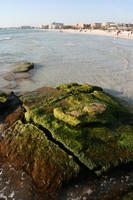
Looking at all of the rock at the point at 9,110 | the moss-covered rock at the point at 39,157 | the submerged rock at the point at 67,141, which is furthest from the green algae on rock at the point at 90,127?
the rock at the point at 9,110

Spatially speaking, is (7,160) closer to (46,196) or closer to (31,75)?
(46,196)

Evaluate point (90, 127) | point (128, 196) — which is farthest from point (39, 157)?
point (128, 196)

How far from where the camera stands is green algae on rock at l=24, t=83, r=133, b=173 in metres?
5.50

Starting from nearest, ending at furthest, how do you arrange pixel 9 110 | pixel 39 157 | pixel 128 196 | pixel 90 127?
pixel 128 196 → pixel 39 157 → pixel 90 127 → pixel 9 110

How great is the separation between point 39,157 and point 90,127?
1500mm

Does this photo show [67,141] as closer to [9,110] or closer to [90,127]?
[90,127]

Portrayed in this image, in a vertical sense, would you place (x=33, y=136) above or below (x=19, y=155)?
above

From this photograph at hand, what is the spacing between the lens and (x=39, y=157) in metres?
5.68

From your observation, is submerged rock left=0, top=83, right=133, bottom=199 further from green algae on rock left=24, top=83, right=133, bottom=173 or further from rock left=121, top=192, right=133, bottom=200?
rock left=121, top=192, right=133, bottom=200

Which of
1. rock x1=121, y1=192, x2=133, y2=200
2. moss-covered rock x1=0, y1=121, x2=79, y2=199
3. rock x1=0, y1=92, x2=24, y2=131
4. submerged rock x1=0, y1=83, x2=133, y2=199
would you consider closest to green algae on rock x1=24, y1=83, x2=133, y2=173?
submerged rock x1=0, y1=83, x2=133, y2=199

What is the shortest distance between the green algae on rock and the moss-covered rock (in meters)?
0.28

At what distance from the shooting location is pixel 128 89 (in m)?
11.8

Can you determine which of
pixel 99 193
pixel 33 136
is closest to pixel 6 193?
pixel 33 136

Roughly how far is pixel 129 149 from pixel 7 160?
3.04 meters
